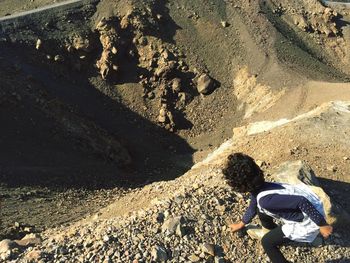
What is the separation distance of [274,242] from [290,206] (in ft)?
3.14

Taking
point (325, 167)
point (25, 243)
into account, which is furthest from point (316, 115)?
point (25, 243)

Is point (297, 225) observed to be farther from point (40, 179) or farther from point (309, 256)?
point (40, 179)

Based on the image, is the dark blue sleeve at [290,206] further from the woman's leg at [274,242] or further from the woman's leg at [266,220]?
the woman's leg at [266,220]

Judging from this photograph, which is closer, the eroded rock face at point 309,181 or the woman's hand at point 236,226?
the woman's hand at point 236,226

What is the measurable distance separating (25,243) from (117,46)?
16.9 m

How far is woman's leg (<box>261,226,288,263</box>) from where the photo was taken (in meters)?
7.11

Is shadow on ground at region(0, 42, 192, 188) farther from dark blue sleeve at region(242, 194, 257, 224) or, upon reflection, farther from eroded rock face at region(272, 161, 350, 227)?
dark blue sleeve at region(242, 194, 257, 224)

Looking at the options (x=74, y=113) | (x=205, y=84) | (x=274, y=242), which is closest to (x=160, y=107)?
(x=205, y=84)

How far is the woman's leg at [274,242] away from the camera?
7105 millimetres

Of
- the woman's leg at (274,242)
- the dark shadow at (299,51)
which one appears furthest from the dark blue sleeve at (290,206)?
the dark shadow at (299,51)

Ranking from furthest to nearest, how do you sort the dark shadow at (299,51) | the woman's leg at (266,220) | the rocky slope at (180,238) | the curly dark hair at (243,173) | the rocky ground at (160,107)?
the dark shadow at (299,51) → the rocky ground at (160,107) → the rocky slope at (180,238) → the woman's leg at (266,220) → the curly dark hair at (243,173)

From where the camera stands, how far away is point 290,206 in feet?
21.3

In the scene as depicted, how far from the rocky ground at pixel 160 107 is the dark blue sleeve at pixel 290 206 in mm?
2214

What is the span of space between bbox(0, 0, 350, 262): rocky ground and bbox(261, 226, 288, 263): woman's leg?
4.55ft
